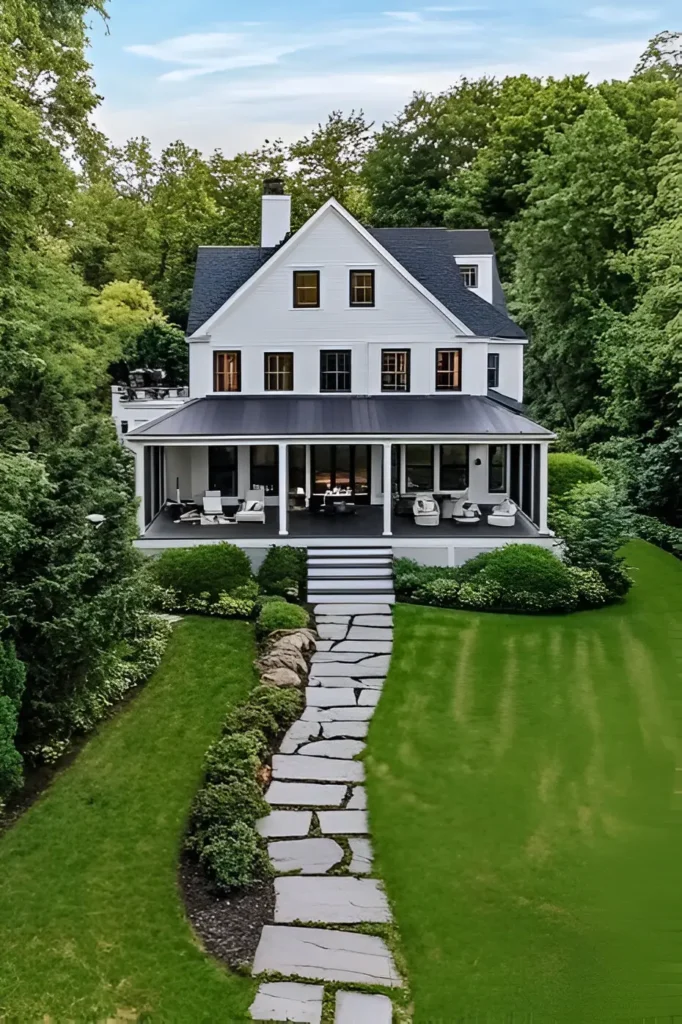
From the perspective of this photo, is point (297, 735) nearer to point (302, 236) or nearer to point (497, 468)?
point (302, 236)

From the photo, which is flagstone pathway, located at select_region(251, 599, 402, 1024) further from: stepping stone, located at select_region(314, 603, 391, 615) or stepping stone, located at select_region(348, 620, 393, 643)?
stepping stone, located at select_region(314, 603, 391, 615)

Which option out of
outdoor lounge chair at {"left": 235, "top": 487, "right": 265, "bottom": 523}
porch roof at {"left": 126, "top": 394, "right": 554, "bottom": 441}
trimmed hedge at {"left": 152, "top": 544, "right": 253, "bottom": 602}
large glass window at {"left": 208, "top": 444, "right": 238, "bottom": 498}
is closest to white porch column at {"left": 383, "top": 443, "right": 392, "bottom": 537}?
porch roof at {"left": 126, "top": 394, "right": 554, "bottom": 441}

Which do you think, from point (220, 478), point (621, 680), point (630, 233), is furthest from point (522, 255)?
point (621, 680)

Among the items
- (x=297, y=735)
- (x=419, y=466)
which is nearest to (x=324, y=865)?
(x=297, y=735)

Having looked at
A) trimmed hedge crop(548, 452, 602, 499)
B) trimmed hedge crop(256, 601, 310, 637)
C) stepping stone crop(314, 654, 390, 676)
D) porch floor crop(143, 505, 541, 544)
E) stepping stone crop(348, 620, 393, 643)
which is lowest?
stepping stone crop(314, 654, 390, 676)

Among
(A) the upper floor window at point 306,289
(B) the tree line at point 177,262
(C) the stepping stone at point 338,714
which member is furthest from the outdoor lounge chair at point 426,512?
(C) the stepping stone at point 338,714
